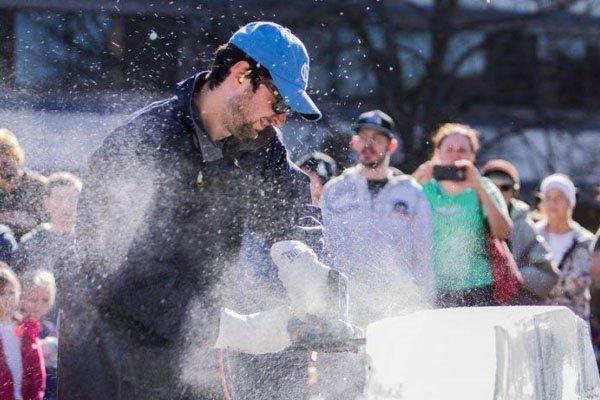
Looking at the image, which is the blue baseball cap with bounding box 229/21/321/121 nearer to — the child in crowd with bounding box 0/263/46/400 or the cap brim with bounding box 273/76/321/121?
the cap brim with bounding box 273/76/321/121

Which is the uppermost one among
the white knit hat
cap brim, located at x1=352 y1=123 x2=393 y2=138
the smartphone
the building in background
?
the building in background

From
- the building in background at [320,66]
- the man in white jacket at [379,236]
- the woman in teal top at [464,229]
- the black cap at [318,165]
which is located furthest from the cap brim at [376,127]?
the building in background at [320,66]

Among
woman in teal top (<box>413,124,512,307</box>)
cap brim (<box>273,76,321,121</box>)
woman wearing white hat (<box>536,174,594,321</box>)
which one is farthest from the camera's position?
woman wearing white hat (<box>536,174,594,321</box>)

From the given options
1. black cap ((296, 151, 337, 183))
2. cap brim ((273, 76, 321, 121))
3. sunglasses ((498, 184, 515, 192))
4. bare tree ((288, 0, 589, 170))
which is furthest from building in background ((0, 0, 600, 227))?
cap brim ((273, 76, 321, 121))

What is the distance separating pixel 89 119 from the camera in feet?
39.6

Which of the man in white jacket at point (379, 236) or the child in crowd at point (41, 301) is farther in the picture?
the man in white jacket at point (379, 236)

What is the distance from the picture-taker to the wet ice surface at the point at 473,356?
3111 millimetres

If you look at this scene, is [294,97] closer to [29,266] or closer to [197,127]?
[197,127]

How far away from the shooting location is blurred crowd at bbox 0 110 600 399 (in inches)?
254

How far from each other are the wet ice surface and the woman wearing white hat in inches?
181

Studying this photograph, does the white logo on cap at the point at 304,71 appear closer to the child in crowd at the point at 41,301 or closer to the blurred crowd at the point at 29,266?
the blurred crowd at the point at 29,266

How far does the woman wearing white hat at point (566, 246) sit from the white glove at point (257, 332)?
14.2ft

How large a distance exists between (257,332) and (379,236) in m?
3.00

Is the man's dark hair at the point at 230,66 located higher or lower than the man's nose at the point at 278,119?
higher
